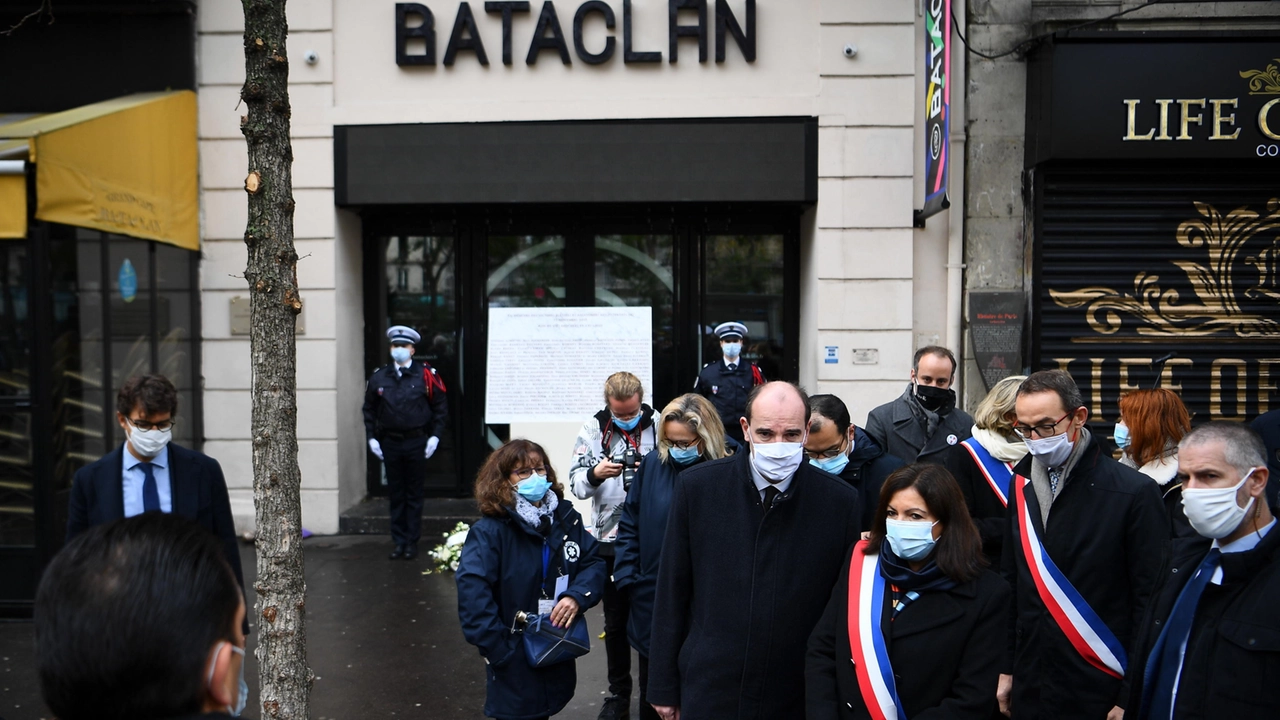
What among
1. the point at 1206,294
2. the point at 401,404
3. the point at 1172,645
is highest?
the point at 1206,294

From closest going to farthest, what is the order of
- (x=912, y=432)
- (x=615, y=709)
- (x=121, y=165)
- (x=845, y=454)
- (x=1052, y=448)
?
(x=1052, y=448) < (x=845, y=454) < (x=615, y=709) < (x=912, y=432) < (x=121, y=165)

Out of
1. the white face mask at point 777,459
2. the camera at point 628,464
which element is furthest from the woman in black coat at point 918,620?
the camera at point 628,464

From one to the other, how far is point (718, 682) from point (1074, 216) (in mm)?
7326

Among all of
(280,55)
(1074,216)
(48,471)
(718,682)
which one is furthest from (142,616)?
(1074,216)

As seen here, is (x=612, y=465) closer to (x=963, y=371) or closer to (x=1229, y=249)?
(x=963, y=371)

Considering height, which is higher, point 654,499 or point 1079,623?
point 654,499

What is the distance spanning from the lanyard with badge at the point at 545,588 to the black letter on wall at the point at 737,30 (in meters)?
6.24

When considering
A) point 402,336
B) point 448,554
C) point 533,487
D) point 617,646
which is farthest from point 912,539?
point 402,336

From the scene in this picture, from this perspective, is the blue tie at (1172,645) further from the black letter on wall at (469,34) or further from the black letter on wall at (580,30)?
the black letter on wall at (469,34)

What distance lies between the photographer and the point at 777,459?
3.31m

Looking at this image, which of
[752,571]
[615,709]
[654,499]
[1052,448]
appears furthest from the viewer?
[615,709]

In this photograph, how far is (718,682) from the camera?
327 cm

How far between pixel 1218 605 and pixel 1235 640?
13 centimetres

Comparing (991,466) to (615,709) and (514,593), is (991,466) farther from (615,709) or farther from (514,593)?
(615,709)
